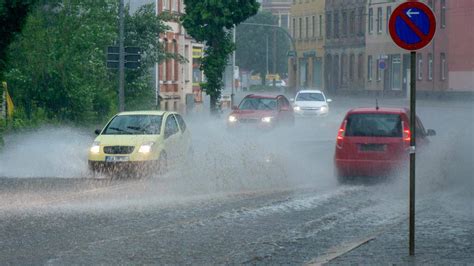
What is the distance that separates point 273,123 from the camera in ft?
136

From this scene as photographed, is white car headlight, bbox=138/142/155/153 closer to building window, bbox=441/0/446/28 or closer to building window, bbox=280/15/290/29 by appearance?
building window, bbox=441/0/446/28

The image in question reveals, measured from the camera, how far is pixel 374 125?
22641mm

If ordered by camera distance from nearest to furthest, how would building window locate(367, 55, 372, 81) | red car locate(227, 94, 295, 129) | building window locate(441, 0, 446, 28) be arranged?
red car locate(227, 94, 295, 129) < building window locate(441, 0, 446, 28) < building window locate(367, 55, 372, 81)

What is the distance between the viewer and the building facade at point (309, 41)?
370 feet

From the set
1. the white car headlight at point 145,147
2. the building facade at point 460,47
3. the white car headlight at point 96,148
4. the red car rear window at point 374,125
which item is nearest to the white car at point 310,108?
the building facade at point 460,47

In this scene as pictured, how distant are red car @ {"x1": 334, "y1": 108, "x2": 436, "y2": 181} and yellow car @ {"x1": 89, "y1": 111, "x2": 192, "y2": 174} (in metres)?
4.14

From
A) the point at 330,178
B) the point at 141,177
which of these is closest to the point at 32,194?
the point at 141,177

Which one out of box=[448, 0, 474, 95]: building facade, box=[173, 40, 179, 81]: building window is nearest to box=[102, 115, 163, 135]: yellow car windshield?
box=[173, 40, 179, 81]: building window

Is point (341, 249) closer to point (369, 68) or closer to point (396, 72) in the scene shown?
point (396, 72)

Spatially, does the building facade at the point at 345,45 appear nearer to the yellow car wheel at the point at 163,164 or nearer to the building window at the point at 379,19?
the building window at the point at 379,19

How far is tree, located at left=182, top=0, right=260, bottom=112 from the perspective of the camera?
4881cm

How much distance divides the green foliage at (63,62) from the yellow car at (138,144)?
36.0 feet

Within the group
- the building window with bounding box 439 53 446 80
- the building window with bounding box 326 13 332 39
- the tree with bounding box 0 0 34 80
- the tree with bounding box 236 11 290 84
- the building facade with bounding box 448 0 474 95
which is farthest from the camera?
the tree with bounding box 236 11 290 84

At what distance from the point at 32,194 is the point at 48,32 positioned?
18263 mm
